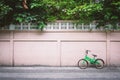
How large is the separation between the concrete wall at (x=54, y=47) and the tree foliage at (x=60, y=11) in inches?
31.1

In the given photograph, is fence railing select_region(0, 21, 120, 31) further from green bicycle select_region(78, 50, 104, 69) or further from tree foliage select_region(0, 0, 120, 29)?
green bicycle select_region(78, 50, 104, 69)

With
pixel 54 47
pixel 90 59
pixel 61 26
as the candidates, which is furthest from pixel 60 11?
pixel 90 59

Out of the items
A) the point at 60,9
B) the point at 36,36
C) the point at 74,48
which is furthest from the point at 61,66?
the point at 60,9

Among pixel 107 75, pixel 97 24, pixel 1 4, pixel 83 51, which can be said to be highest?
pixel 1 4

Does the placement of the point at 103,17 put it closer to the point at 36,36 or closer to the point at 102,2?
the point at 102,2

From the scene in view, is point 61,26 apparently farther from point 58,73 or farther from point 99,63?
point 58,73

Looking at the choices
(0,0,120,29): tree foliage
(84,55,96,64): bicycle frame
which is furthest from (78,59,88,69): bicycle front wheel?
(0,0,120,29): tree foliage

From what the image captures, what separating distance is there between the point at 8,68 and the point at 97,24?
588 cm

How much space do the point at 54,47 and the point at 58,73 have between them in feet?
8.50

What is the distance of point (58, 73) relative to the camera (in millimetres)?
14086

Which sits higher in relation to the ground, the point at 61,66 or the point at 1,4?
the point at 1,4

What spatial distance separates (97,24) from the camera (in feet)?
52.9

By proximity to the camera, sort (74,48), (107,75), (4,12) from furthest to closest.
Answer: (74,48) → (4,12) → (107,75)

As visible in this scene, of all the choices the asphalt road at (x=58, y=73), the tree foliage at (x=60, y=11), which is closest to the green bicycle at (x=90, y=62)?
the asphalt road at (x=58, y=73)
